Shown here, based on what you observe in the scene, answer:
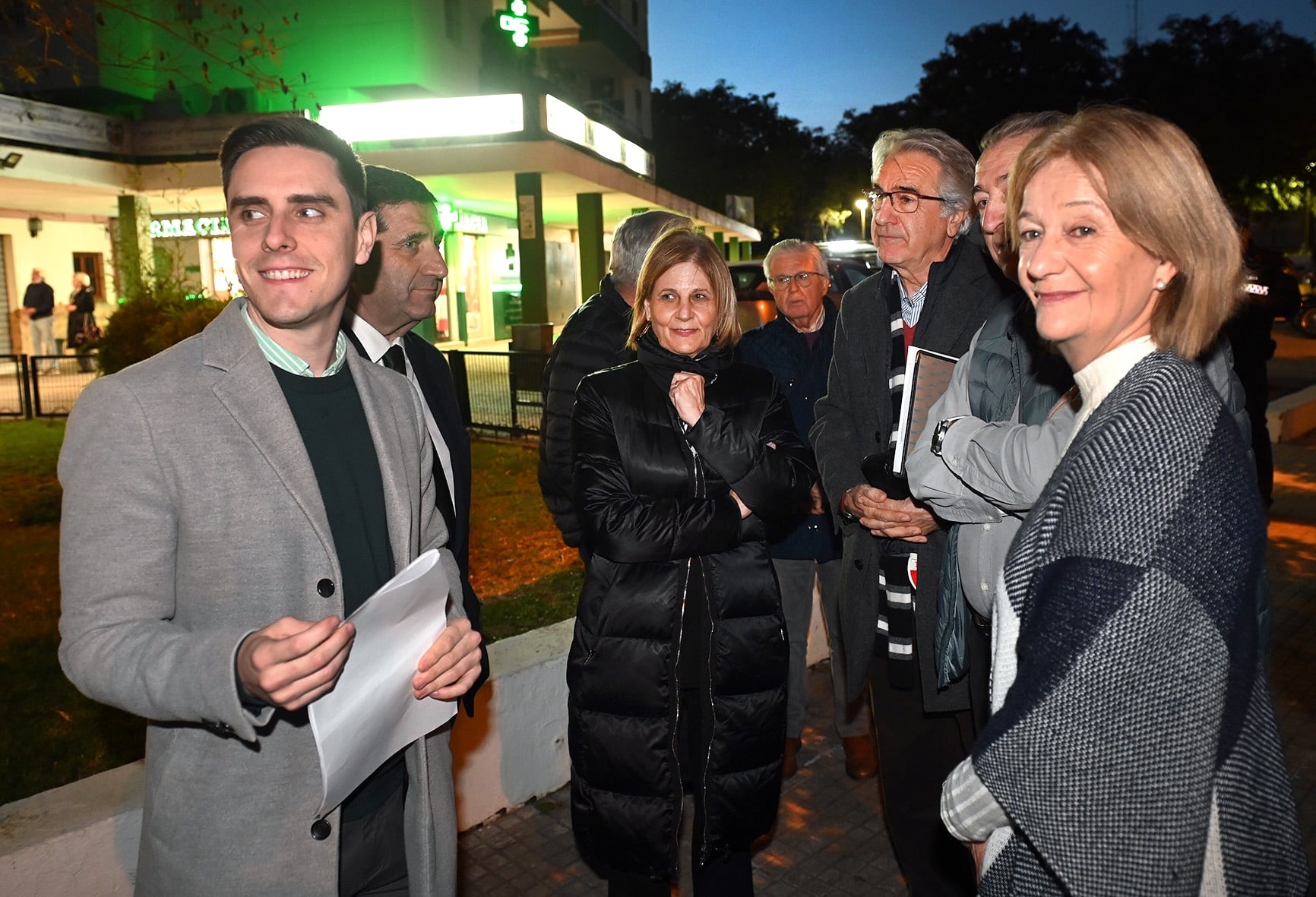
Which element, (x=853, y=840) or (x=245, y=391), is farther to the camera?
(x=853, y=840)

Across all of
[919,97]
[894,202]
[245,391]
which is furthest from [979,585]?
[919,97]

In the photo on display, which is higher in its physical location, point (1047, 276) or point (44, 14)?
point (44, 14)

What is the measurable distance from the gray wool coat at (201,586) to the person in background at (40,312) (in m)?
21.8

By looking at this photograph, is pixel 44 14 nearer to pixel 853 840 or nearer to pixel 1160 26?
pixel 853 840

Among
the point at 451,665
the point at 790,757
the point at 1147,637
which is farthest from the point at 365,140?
the point at 1147,637

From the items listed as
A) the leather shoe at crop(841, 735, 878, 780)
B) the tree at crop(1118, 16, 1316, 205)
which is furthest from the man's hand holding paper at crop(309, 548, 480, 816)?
the tree at crop(1118, 16, 1316, 205)

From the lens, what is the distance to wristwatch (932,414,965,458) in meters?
2.51

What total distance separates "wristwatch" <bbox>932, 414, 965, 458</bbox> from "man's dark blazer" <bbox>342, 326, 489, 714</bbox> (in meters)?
1.41

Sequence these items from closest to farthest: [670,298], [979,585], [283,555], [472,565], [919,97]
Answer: [283,555] → [979,585] → [670,298] → [472,565] → [919,97]

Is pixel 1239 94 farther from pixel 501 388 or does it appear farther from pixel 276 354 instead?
pixel 276 354

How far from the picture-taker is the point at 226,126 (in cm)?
1988

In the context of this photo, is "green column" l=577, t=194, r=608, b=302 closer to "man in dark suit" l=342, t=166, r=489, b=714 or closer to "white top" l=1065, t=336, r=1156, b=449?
"man in dark suit" l=342, t=166, r=489, b=714

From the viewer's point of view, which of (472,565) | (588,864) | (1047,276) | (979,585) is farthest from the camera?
(472,565)

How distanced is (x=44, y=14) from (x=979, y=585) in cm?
506
